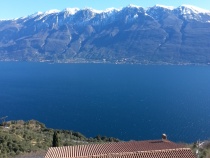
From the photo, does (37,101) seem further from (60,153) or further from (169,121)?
(60,153)

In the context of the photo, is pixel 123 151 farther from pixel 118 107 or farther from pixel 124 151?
pixel 118 107

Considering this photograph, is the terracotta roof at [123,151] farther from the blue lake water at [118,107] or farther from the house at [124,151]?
the blue lake water at [118,107]

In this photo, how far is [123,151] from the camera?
21359 millimetres

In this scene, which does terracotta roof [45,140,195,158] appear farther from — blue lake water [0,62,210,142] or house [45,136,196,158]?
blue lake water [0,62,210,142]

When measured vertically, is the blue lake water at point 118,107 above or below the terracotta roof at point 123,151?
below

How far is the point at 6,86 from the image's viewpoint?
134 meters

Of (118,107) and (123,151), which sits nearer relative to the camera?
(123,151)

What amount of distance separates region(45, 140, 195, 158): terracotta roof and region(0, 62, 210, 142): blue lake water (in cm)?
4175

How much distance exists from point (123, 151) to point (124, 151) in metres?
0.06

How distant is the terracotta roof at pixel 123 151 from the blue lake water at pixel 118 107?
137ft

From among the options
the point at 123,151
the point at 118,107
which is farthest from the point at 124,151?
the point at 118,107

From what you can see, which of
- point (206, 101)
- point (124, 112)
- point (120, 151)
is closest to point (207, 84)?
point (206, 101)

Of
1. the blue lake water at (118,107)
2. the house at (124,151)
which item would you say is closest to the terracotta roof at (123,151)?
the house at (124,151)

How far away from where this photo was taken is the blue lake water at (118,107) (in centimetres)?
6988
